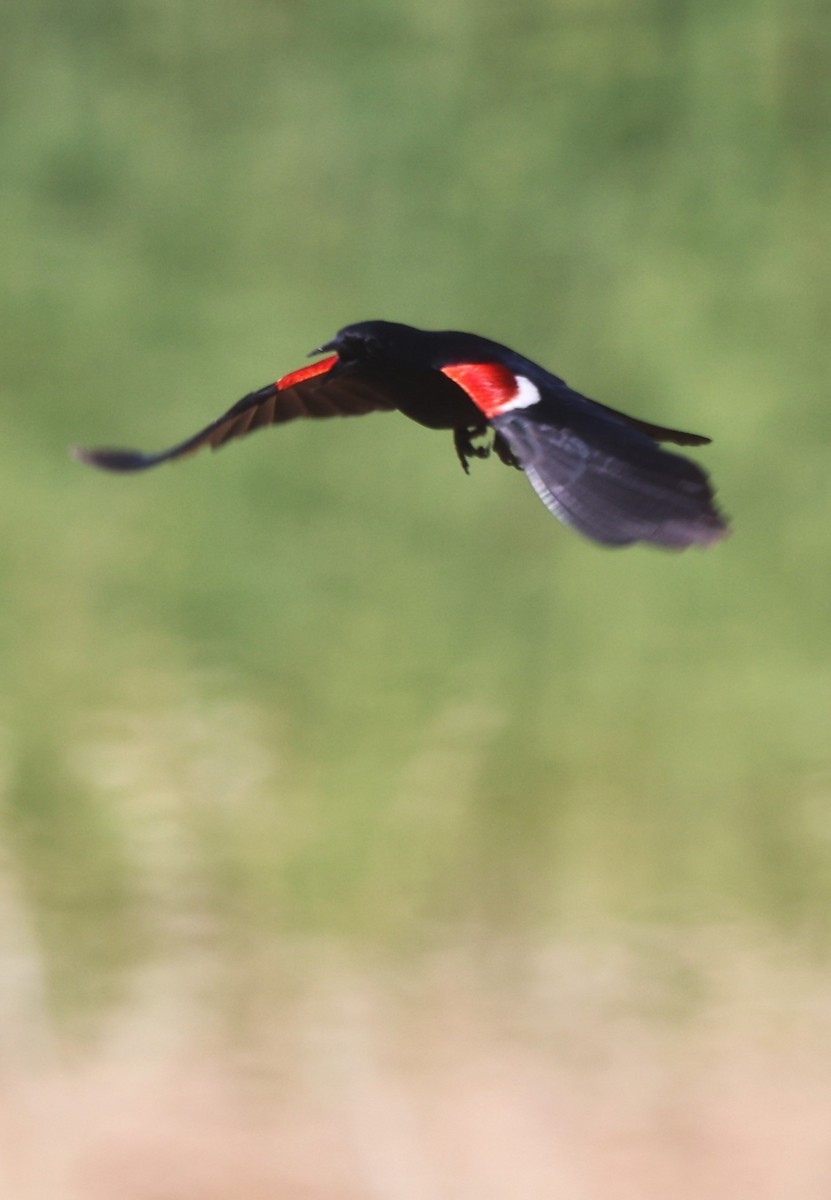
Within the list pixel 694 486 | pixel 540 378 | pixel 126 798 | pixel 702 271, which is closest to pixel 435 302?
pixel 702 271

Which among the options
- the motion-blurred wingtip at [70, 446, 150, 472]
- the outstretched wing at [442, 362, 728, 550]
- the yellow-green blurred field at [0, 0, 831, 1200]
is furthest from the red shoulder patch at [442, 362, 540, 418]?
the yellow-green blurred field at [0, 0, 831, 1200]

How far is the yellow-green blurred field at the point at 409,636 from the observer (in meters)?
4.01

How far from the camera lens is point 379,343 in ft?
5.16

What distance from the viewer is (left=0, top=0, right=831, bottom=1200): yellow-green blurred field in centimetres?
401

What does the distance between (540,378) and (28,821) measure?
2.72 m

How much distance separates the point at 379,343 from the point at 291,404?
0.26 m

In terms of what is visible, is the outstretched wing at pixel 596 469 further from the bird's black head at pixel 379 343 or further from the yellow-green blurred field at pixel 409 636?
the yellow-green blurred field at pixel 409 636

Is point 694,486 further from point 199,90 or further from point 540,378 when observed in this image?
point 199,90

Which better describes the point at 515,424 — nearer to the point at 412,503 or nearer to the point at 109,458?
the point at 109,458

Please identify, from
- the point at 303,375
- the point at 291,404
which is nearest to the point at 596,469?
the point at 303,375

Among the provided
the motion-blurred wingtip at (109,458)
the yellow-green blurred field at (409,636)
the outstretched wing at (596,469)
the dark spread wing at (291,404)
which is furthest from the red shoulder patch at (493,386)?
the yellow-green blurred field at (409,636)

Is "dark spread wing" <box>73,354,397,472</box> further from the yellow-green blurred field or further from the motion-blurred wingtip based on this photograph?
the yellow-green blurred field

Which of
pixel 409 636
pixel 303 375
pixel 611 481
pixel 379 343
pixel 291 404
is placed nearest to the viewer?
pixel 611 481

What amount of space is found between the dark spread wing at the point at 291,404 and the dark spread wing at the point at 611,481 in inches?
10.5
